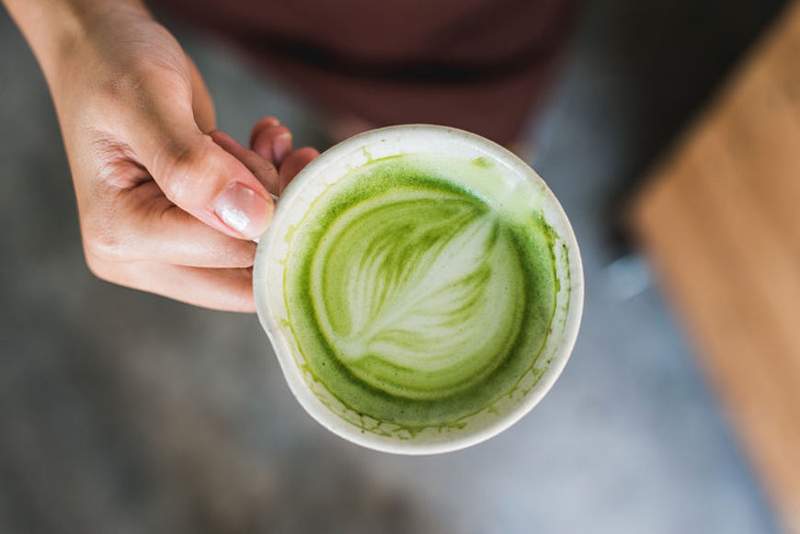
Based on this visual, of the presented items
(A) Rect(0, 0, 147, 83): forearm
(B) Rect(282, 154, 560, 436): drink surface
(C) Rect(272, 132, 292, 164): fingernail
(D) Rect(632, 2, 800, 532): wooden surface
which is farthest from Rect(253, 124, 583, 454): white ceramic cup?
(D) Rect(632, 2, 800, 532): wooden surface

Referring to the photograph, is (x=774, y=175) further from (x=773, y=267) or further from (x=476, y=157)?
(x=476, y=157)

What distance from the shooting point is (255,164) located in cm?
75

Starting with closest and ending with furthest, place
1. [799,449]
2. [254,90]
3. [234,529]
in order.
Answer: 1. [799,449]
2. [234,529]
3. [254,90]

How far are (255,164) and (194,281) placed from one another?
154 mm

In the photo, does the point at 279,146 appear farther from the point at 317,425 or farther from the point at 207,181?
the point at 317,425

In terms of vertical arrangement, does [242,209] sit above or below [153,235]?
above

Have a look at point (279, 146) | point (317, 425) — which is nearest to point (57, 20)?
point (279, 146)

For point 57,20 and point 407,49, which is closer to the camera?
point 57,20

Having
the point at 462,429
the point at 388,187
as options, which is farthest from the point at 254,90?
the point at 462,429

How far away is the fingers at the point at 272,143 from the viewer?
85 cm

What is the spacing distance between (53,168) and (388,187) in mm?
1467

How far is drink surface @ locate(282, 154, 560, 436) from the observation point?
0.73 metres

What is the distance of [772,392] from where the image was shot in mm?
1422

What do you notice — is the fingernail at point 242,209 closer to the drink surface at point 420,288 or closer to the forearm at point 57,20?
the drink surface at point 420,288
